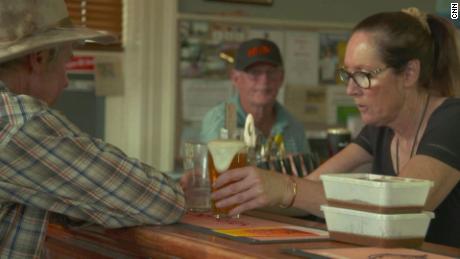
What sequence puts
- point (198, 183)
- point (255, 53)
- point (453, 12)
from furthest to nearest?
1. point (255, 53)
2. point (453, 12)
3. point (198, 183)

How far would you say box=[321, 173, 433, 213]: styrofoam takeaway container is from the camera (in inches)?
65.9

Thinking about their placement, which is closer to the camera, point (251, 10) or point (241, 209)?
point (241, 209)

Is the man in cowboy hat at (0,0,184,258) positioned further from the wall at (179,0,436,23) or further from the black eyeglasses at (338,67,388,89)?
the wall at (179,0,436,23)

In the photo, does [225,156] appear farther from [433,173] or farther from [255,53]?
[255,53]

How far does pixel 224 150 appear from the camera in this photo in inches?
83.8

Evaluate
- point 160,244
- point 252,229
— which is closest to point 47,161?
point 160,244

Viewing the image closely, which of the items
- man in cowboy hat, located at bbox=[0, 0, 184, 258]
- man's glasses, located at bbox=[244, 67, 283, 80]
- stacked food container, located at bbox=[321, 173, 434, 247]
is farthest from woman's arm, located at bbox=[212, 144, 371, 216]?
man's glasses, located at bbox=[244, 67, 283, 80]

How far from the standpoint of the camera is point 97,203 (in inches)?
75.7

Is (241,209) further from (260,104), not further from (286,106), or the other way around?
(286,106)

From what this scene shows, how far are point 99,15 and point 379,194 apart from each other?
111 inches

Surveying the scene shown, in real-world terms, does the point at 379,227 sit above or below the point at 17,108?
below

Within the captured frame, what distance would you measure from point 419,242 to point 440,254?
0.28 feet

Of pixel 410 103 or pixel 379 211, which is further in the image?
pixel 410 103

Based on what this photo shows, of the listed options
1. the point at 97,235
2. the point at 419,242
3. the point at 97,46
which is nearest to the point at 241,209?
the point at 97,235
